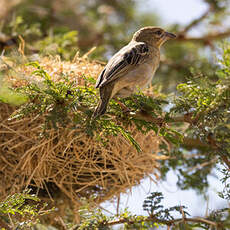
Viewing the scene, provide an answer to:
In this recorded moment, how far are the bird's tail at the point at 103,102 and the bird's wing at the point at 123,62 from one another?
43mm

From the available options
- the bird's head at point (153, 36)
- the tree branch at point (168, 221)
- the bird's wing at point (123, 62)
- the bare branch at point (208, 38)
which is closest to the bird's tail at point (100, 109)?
the bird's wing at point (123, 62)

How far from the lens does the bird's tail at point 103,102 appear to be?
2.61 meters

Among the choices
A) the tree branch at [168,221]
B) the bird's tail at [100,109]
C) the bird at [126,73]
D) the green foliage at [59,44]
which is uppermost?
the green foliage at [59,44]

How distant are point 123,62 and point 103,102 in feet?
1.50

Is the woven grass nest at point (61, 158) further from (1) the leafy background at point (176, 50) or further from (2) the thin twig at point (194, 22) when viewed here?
(2) the thin twig at point (194, 22)

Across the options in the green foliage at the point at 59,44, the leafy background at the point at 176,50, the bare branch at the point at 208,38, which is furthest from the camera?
the bare branch at the point at 208,38

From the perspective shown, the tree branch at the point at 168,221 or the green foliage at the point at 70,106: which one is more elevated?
the green foliage at the point at 70,106

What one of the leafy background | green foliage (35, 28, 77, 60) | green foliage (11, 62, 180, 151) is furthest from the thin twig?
green foliage (11, 62, 180, 151)

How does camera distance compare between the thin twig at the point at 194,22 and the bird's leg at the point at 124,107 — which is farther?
the thin twig at the point at 194,22

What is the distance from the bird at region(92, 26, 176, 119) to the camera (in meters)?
2.78

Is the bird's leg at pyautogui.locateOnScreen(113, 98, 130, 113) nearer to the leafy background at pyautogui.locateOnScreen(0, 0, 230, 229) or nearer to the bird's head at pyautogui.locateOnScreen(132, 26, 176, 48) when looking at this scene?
the leafy background at pyautogui.locateOnScreen(0, 0, 230, 229)

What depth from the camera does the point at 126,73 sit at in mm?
3037

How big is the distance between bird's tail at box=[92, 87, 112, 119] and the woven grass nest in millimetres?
327

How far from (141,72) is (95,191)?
1.07 m
